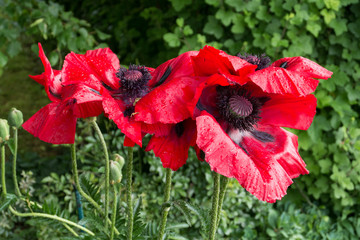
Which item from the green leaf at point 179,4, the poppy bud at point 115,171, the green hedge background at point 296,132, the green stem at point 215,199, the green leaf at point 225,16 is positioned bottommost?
the green hedge background at point 296,132

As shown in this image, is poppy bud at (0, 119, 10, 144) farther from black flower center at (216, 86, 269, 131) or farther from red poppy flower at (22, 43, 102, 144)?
black flower center at (216, 86, 269, 131)

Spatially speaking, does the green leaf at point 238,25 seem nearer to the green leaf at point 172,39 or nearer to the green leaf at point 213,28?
the green leaf at point 213,28

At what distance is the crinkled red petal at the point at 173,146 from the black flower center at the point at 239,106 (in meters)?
0.07

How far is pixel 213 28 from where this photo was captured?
2.22m

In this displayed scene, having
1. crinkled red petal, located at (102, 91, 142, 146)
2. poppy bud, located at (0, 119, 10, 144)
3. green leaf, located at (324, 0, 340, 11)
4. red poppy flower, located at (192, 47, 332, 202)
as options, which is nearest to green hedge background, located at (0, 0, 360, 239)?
green leaf, located at (324, 0, 340, 11)

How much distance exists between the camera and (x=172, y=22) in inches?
102

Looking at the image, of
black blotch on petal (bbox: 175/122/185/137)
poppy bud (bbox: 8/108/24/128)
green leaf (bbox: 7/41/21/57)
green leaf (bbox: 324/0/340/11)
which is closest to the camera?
black blotch on petal (bbox: 175/122/185/137)

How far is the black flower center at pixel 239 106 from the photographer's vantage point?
0.69 meters

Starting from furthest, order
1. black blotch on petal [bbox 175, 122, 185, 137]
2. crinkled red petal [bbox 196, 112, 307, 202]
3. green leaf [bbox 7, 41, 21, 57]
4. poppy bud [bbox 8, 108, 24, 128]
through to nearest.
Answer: green leaf [bbox 7, 41, 21, 57], poppy bud [bbox 8, 108, 24, 128], black blotch on petal [bbox 175, 122, 185, 137], crinkled red petal [bbox 196, 112, 307, 202]

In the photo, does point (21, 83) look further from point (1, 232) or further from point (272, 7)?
point (272, 7)

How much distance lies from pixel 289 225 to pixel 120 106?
1.69m

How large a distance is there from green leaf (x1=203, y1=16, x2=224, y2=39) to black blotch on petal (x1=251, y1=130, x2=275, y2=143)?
1.50m

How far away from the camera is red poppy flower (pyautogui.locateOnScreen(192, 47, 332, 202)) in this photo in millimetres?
614

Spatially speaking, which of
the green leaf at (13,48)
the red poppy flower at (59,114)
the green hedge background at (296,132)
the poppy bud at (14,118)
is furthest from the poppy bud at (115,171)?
the green leaf at (13,48)
